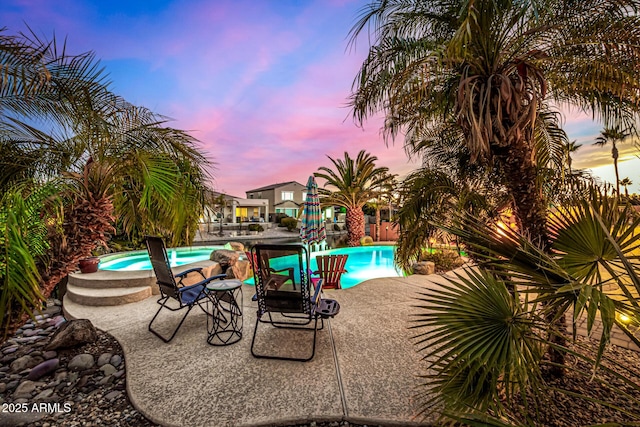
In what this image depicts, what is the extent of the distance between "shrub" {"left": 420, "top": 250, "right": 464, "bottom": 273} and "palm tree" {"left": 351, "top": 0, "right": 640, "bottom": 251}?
761cm

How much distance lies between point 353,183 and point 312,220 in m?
9.39

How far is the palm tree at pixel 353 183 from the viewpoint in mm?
16281

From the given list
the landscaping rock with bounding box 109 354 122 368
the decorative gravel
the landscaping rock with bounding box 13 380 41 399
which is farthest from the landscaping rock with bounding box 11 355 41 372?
the landscaping rock with bounding box 109 354 122 368

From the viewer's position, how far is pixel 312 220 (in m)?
7.53

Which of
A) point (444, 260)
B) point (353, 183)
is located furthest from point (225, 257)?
point (353, 183)

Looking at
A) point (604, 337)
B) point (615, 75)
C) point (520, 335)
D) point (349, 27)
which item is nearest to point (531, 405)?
point (520, 335)

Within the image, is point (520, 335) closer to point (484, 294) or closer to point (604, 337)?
point (484, 294)

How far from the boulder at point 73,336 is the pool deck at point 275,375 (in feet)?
1.14

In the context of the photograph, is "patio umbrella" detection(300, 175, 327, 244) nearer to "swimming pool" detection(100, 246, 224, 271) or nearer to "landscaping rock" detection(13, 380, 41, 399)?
"swimming pool" detection(100, 246, 224, 271)

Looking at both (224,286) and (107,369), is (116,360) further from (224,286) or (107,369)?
(224,286)

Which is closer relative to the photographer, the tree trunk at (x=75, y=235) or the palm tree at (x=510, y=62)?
the palm tree at (x=510, y=62)

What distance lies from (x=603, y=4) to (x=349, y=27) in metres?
3.25

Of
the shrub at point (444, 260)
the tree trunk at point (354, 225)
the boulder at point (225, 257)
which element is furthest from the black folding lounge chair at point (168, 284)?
the tree trunk at point (354, 225)

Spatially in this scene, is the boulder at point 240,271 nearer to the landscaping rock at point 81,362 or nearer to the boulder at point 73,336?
the boulder at point 73,336
